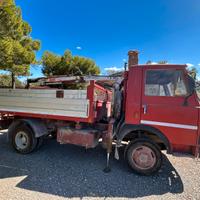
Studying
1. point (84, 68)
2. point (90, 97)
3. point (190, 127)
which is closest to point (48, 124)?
point (90, 97)

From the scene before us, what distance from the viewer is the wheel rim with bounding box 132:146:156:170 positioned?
3521 mm

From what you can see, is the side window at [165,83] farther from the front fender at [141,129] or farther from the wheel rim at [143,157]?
the wheel rim at [143,157]

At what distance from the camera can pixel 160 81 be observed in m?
3.41

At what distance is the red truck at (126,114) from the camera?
10.7ft

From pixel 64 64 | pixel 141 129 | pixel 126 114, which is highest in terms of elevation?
pixel 64 64

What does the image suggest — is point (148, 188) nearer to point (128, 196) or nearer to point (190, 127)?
point (128, 196)

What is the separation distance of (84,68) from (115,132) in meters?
19.1

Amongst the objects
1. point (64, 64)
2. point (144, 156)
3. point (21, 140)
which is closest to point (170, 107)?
point (144, 156)

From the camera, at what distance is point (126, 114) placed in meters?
3.66

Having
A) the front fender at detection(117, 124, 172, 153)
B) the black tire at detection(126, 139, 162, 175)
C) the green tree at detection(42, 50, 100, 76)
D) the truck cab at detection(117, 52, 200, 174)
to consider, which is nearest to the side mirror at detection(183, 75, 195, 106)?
the truck cab at detection(117, 52, 200, 174)

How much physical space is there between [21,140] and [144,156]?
3.29 m

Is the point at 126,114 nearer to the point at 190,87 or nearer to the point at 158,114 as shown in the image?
the point at 158,114

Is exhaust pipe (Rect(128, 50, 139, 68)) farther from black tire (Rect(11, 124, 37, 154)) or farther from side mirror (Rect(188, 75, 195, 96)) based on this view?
black tire (Rect(11, 124, 37, 154))

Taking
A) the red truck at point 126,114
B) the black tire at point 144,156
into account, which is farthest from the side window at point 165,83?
the black tire at point 144,156
